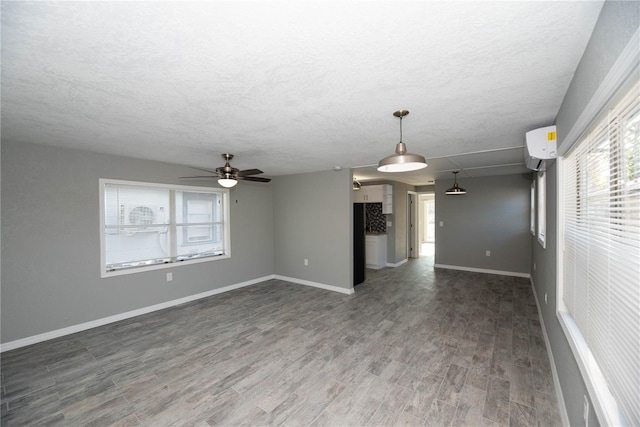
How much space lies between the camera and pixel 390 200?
23.4 feet

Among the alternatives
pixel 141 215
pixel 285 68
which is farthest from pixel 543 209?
pixel 141 215

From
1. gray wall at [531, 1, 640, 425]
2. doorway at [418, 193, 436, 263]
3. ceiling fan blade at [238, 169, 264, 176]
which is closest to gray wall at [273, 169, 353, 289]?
ceiling fan blade at [238, 169, 264, 176]

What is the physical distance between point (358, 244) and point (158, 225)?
3694mm

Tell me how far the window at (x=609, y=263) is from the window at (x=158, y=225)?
16.1 feet

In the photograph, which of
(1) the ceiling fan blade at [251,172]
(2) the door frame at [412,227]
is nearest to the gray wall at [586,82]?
(1) the ceiling fan blade at [251,172]

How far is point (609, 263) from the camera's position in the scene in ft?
3.84

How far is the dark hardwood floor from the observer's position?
2025mm

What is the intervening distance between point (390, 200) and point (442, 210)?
1407 millimetres

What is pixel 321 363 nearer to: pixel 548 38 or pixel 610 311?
pixel 610 311

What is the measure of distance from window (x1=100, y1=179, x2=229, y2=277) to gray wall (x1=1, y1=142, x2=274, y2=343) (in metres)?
0.14

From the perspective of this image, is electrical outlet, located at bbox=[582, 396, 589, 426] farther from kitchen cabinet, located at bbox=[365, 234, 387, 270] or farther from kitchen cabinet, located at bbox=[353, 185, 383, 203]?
kitchen cabinet, located at bbox=[353, 185, 383, 203]

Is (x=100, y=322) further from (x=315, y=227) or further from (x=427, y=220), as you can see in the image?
(x=427, y=220)

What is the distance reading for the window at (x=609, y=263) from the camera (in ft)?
3.10

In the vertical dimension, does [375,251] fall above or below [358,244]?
below
